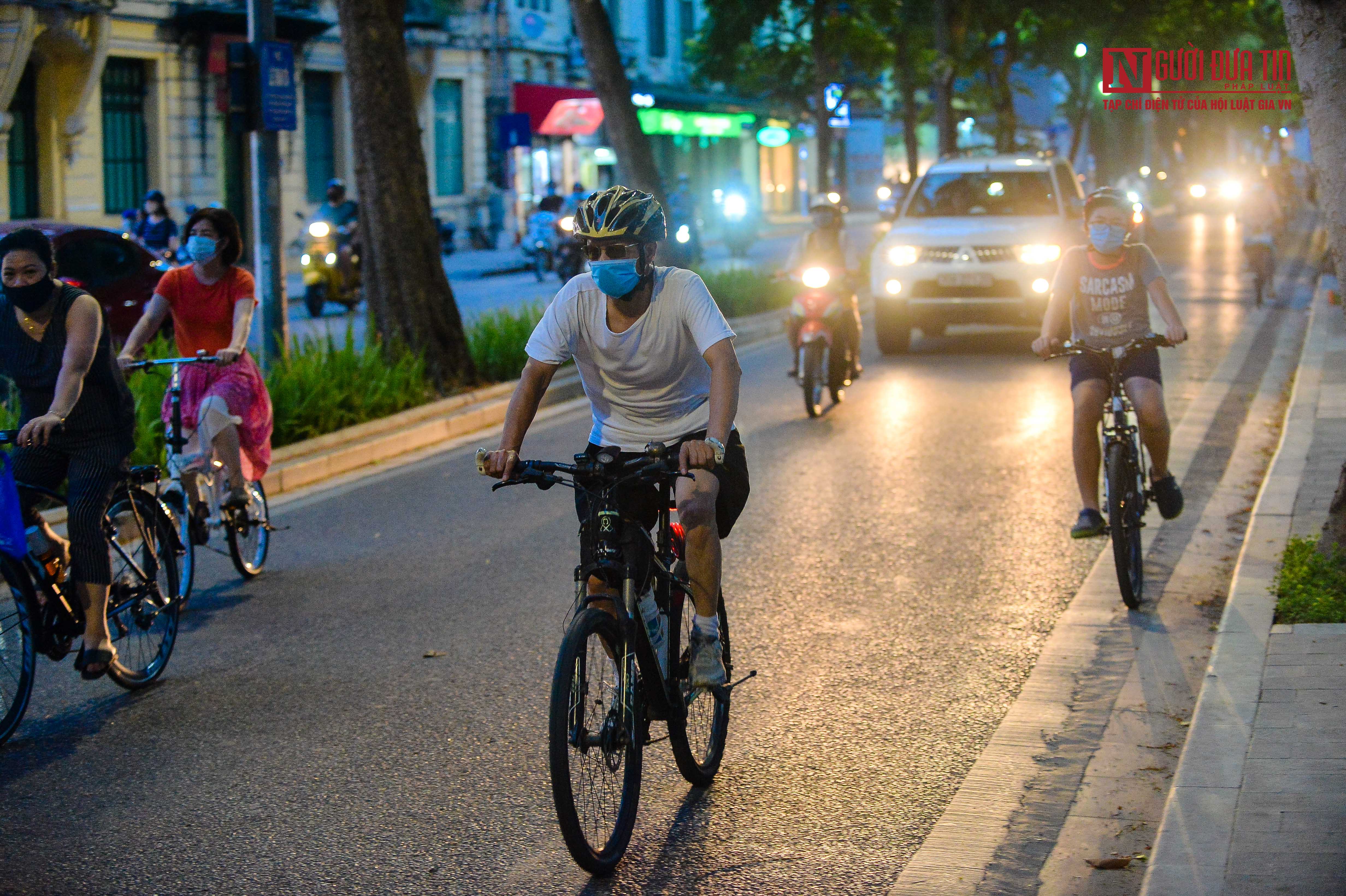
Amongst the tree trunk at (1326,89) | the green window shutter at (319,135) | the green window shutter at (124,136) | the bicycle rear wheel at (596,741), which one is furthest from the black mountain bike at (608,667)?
the green window shutter at (319,135)

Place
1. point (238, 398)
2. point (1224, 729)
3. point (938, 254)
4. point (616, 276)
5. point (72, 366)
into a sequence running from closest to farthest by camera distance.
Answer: point (616, 276) < point (1224, 729) < point (72, 366) < point (238, 398) < point (938, 254)

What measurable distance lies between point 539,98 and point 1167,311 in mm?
36402

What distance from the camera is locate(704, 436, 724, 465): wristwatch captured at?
4.03 m

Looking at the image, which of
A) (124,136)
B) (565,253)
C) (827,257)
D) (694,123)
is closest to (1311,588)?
(827,257)

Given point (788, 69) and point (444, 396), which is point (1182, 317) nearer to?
point (444, 396)

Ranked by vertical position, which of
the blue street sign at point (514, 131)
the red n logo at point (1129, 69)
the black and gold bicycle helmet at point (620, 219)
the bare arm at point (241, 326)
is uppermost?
the red n logo at point (1129, 69)

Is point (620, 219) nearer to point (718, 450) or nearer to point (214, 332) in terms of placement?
point (718, 450)

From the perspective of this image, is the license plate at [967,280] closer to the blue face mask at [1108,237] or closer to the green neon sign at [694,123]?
the blue face mask at [1108,237]

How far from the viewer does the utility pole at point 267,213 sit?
40.3 ft

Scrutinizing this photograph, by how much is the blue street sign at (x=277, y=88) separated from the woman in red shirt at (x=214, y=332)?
489 cm

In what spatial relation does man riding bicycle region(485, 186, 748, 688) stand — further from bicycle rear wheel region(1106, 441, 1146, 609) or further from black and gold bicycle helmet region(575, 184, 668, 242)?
bicycle rear wheel region(1106, 441, 1146, 609)

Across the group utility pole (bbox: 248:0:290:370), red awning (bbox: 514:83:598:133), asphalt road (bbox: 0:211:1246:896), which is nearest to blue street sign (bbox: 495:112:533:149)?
red awning (bbox: 514:83:598:133)

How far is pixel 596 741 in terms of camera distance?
13.4 feet

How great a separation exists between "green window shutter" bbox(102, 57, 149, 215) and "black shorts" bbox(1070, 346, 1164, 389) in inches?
969
